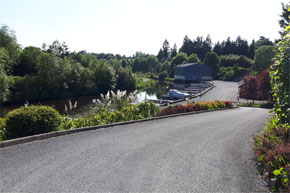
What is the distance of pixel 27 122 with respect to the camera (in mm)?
7957

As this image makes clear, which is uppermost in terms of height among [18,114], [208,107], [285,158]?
[18,114]

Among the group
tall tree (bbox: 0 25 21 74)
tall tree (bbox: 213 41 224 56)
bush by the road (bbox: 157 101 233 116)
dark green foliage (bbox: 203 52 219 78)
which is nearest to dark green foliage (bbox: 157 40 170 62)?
tall tree (bbox: 213 41 224 56)

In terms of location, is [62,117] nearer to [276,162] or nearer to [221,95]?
[276,162]

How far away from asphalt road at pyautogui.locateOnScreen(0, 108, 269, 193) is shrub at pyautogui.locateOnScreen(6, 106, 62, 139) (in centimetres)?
68

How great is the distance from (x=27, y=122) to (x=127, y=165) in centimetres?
399

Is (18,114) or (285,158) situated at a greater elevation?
(18,114)

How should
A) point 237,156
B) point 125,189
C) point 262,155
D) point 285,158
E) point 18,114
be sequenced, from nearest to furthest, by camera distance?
point 125,189 < point 285,158 < point 262,155 < point 237,156 < point 18,114

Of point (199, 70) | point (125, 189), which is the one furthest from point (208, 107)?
point (199, 70)

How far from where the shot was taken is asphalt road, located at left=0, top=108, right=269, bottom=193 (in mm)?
5000

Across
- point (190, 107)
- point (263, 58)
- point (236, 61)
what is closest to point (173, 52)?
point (236, 61)

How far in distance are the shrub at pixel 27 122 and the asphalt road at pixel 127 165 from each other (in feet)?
2.25

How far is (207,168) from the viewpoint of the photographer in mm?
6141

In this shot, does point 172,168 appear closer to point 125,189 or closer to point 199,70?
point 125,189

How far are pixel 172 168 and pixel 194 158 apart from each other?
3.66 ft
